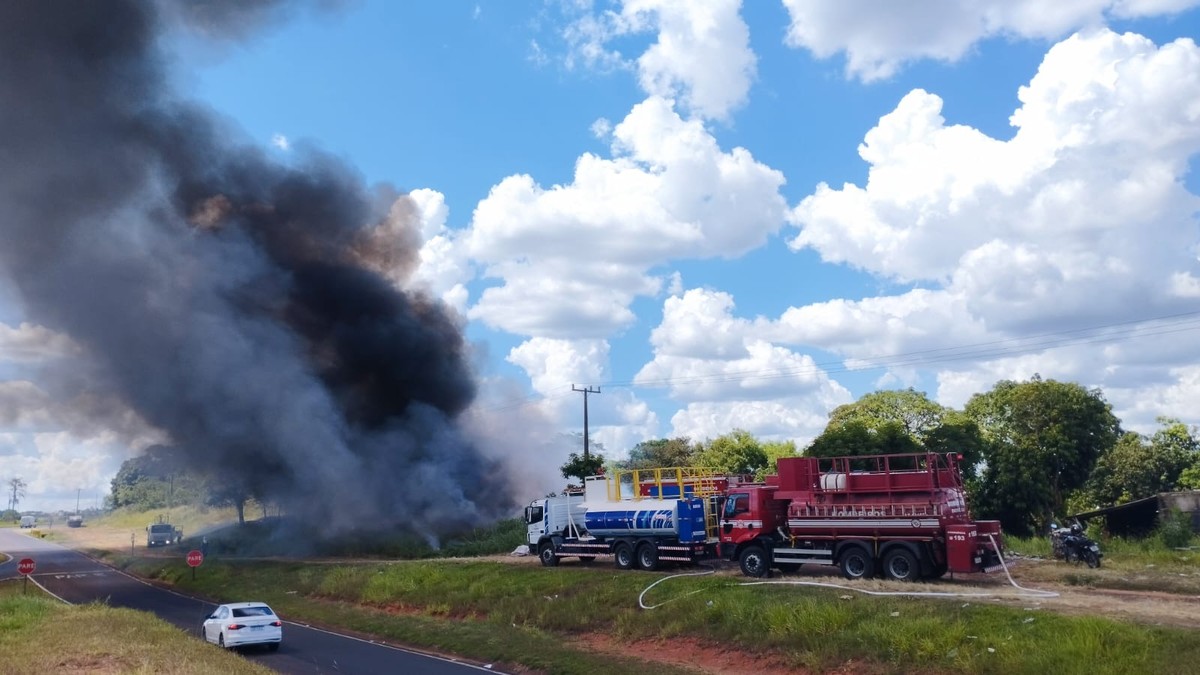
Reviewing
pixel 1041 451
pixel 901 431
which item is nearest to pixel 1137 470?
pixel 1041 451

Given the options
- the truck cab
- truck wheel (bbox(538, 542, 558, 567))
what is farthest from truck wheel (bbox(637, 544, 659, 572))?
truck wheel (bbox(538, 542, 558, 567))

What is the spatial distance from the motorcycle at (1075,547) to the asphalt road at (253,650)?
1742cm

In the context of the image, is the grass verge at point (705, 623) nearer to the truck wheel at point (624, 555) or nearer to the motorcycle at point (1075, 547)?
the truck wheel at point (624, 555)

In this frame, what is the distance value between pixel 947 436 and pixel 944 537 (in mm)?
35743

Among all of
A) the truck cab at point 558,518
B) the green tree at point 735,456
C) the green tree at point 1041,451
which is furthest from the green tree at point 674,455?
the truck cab at point 558,518

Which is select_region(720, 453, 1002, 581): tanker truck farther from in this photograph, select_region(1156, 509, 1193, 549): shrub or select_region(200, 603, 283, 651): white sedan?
select_region(200, 603, 283, 651): white sedan

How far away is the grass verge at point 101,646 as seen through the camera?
1577 centimetres

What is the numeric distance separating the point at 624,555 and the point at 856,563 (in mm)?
9398

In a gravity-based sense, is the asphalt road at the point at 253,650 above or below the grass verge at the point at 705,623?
below

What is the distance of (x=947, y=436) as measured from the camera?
56.8 metres

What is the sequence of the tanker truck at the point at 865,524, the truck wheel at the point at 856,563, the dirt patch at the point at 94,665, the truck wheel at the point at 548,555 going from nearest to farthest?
the dirt patch at the point at 94,665
the tanker truck at the point at 865,524
the truck wheel at the point at 856,563
the truck wheel at the point at 548,555

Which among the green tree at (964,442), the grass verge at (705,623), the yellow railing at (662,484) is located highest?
the green tree at (964,442)

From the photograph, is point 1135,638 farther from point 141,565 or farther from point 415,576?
point 141,565

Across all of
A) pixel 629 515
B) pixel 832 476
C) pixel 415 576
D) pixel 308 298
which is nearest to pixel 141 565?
pixel 308 298
